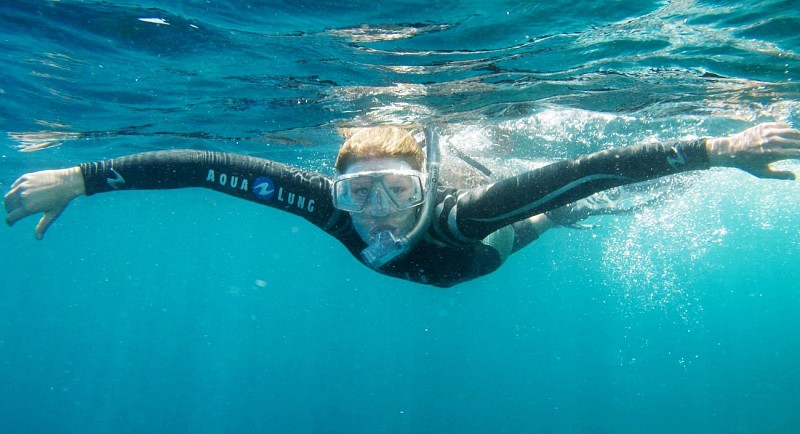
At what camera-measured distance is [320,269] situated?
72.4 metres

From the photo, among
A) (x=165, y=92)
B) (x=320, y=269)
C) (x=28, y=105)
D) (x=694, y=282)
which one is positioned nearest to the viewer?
(x=165, y=92)

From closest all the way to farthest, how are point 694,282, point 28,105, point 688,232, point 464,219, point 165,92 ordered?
point 464,219 → point 165,92 → point 28,105 → point 688,232 → point 694,282

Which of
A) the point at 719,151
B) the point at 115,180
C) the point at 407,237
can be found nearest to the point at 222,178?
the point at 115,180

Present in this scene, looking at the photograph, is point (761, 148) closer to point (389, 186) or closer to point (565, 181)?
point (565, 181)

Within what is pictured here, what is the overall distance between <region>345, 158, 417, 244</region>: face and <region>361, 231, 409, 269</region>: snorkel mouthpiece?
223mm

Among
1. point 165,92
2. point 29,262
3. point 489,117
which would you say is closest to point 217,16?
point 165,92

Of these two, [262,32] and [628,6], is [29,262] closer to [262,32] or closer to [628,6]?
[262,32]

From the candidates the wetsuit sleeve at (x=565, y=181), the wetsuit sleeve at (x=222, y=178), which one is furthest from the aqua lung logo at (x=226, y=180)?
the wetsuit sleeve at (x=565, y=181)

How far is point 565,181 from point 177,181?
3.38 metres

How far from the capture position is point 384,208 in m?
4.35

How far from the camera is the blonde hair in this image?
4.43m

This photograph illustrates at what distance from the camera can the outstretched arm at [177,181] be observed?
392cm

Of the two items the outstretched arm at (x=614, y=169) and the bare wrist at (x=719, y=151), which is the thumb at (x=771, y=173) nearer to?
the outstretched arm at (x=614, y=169)

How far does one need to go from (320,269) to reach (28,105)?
61.7m
